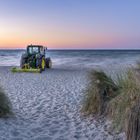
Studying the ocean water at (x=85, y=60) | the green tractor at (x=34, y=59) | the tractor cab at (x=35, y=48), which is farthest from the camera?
the ocean water at (x=85, y=60)

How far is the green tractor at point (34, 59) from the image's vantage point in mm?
18567

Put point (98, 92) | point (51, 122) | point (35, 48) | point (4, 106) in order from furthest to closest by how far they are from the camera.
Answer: point (35, 48) → point (98, 92) → point (4, 106) → point (51, 122)

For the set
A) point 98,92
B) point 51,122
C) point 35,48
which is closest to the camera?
point 51,122

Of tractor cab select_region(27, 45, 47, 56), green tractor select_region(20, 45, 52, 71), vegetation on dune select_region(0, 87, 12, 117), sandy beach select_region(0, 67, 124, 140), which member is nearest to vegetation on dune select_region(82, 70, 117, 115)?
sandy beach select_region(0, 67, 124, 140)

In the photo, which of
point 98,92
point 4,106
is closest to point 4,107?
point 4,106

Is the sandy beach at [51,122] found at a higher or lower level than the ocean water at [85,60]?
higher

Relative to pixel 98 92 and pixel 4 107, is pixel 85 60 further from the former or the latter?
pixel 4 107

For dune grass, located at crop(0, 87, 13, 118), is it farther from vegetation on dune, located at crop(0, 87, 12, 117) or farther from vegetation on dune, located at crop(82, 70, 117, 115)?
vegetation on dune, located at crop(82, 70, 117, 115)

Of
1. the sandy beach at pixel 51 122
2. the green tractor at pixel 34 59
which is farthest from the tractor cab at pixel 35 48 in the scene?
the sandy beach at pixel 51 122

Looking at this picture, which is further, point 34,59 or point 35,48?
point 35,48

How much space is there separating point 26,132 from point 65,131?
2.07 ft

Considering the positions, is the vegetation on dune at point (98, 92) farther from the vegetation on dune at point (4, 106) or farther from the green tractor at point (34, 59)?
the green tractor at point (34, 59)

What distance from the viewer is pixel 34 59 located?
18.9 m

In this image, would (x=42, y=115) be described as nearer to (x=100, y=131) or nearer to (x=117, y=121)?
(x=100, y=131)
